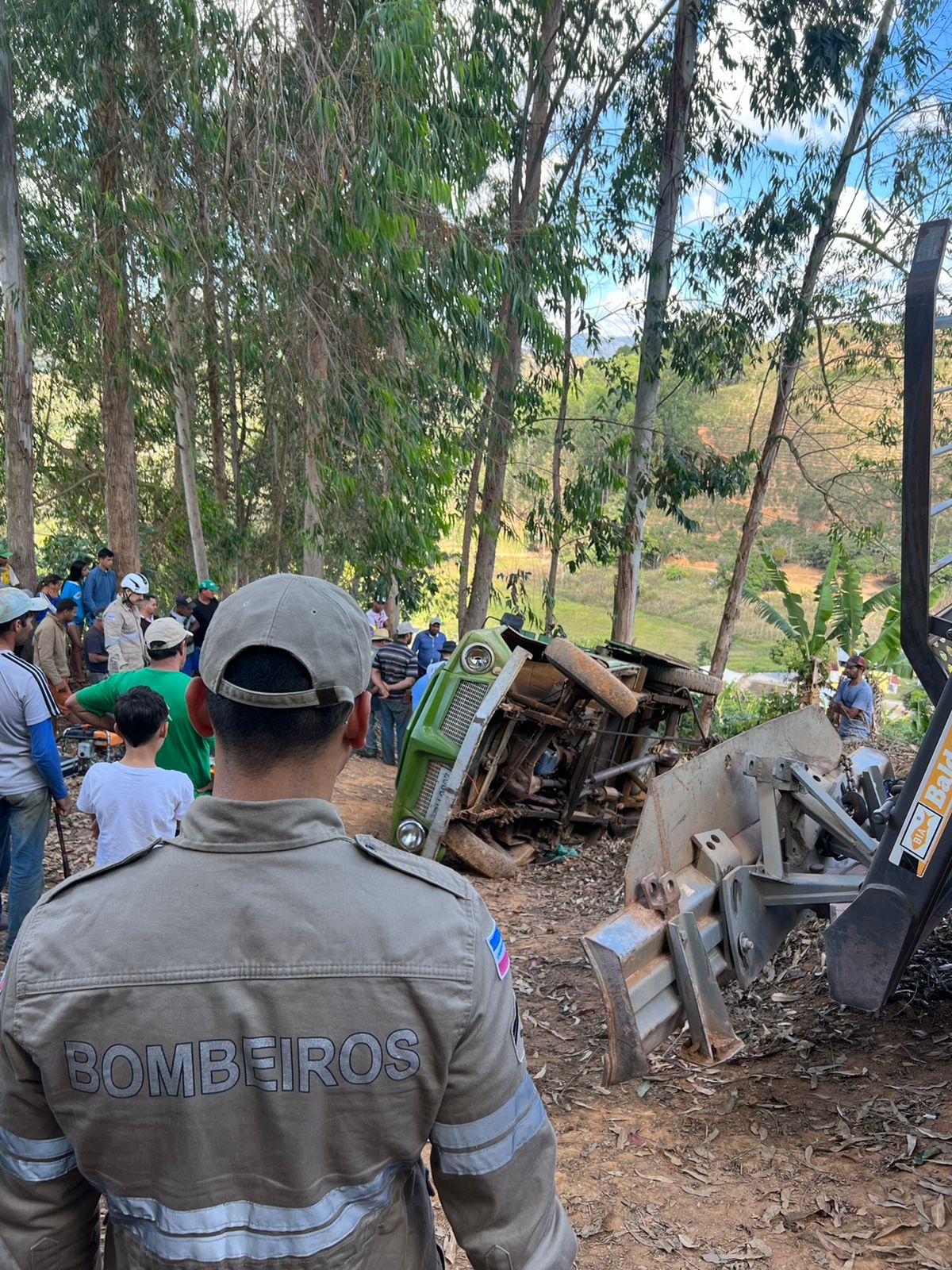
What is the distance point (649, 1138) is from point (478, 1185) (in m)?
3.04

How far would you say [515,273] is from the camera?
13234mm

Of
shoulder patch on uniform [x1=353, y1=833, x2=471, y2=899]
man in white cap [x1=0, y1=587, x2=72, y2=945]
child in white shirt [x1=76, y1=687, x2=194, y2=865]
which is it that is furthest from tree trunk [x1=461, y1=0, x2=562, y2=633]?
shoulder patch on uniform [x1=353, y1=833, x2=471, y2=899]

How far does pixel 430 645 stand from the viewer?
1316cm

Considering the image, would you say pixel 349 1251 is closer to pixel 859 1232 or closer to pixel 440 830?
pixel 859 1232

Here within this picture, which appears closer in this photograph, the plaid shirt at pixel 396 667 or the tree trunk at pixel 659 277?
the plaid shirt at pixel 396 667

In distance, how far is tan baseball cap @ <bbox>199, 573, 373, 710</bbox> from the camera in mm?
1447

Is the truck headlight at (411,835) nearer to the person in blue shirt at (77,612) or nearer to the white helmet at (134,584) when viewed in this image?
the white helmet at (134,584)

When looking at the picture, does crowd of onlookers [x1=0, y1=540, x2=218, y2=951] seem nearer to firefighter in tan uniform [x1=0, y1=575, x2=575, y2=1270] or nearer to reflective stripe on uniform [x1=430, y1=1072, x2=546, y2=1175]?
firefighter in tan uniform [x1=0, y1=575, x2=575, y2=1270]

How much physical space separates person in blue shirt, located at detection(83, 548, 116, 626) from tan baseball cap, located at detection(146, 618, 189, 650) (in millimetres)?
8277

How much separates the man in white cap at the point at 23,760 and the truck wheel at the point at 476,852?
2.98 meters

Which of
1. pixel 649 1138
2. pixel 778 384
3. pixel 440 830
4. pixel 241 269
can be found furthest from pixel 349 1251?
pixel 778 384

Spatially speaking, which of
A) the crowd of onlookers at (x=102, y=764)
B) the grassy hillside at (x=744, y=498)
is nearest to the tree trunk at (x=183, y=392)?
the grassy hillside at (x=744, y=498)

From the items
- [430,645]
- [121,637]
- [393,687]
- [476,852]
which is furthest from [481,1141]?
[430,645]

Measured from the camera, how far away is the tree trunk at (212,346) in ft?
35.5
